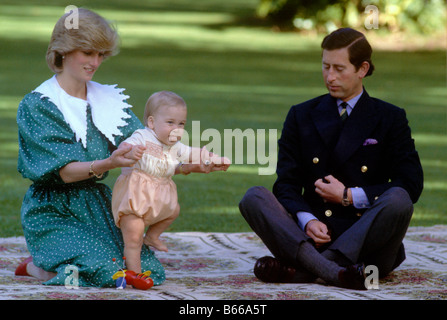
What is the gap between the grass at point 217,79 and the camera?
8398mm

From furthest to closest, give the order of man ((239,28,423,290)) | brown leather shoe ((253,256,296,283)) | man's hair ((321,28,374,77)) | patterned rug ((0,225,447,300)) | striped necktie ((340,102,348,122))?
striped necktie ((340,102,348,122)), man's hair ((321,28,374,77)), brown leather shoe ((253,256,296,283)), man ((239,28,423,290)), patterned rug ((0,225,447,300))

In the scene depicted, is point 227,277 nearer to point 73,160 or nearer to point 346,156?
point 346,156

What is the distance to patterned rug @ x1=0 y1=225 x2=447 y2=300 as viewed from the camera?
4.58 metres

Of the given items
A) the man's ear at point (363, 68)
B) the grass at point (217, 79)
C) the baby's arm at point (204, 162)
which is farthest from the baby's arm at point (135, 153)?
the grass at point (217, 79)

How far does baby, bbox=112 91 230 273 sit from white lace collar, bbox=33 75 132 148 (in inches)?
12.9

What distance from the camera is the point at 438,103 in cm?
1502

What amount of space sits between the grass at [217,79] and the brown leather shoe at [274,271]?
207 centimetres

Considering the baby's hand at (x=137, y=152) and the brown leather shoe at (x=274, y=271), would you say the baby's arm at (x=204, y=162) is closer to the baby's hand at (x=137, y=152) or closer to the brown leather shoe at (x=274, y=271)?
the baby's hand at (x=137, y=152)

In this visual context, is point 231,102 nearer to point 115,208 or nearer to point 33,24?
point 115,208

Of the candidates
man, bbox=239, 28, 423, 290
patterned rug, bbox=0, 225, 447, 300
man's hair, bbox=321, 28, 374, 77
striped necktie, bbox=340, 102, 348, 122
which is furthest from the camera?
striped necktie, bbox=340, 102, 348, 122

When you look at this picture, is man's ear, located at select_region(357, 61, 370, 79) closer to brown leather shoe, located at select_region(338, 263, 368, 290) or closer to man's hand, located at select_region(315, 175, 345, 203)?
man's hand, located at select_region(315, 175, 345, 203)

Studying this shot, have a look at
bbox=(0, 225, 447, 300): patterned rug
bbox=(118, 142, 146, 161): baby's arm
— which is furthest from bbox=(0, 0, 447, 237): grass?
bbox=(118, 142, 146, 161): baby's arm

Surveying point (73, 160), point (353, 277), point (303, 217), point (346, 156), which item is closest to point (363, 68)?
point (346, 156)

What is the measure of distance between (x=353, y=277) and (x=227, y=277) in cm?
82
